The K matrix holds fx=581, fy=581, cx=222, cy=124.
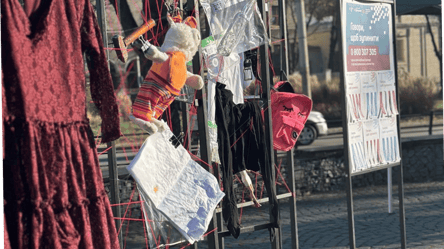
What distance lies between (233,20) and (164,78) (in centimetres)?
88

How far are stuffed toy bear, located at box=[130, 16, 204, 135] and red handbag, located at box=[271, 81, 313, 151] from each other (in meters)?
1.20

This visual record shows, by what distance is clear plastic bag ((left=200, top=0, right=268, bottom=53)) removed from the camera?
3.54 m

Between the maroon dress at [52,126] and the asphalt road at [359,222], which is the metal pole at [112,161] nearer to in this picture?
the maroon dress at [52,126]

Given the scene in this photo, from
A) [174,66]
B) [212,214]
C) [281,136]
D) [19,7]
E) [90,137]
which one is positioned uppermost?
[19,7]

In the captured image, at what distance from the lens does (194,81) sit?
3162 millimetres

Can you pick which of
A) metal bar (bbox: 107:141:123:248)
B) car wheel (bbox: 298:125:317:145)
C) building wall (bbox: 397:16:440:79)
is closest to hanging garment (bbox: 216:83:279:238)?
metal bar (bbox: 107:141:123:248)

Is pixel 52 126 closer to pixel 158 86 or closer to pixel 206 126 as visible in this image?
pixel 158 86

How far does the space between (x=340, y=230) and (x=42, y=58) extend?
5290 mm

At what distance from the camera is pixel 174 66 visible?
297 cm

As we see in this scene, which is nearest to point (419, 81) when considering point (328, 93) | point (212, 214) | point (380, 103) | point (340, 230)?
point (328, 93)

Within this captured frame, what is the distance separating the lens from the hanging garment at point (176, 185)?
113 inches

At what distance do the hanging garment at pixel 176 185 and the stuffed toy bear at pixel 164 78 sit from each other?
106 millimetres

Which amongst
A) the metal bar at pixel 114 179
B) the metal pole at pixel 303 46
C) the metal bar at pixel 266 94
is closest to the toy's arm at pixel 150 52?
the metal bar at pixel 114 179

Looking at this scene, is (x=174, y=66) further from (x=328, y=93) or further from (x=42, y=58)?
(x=328, y=93)
